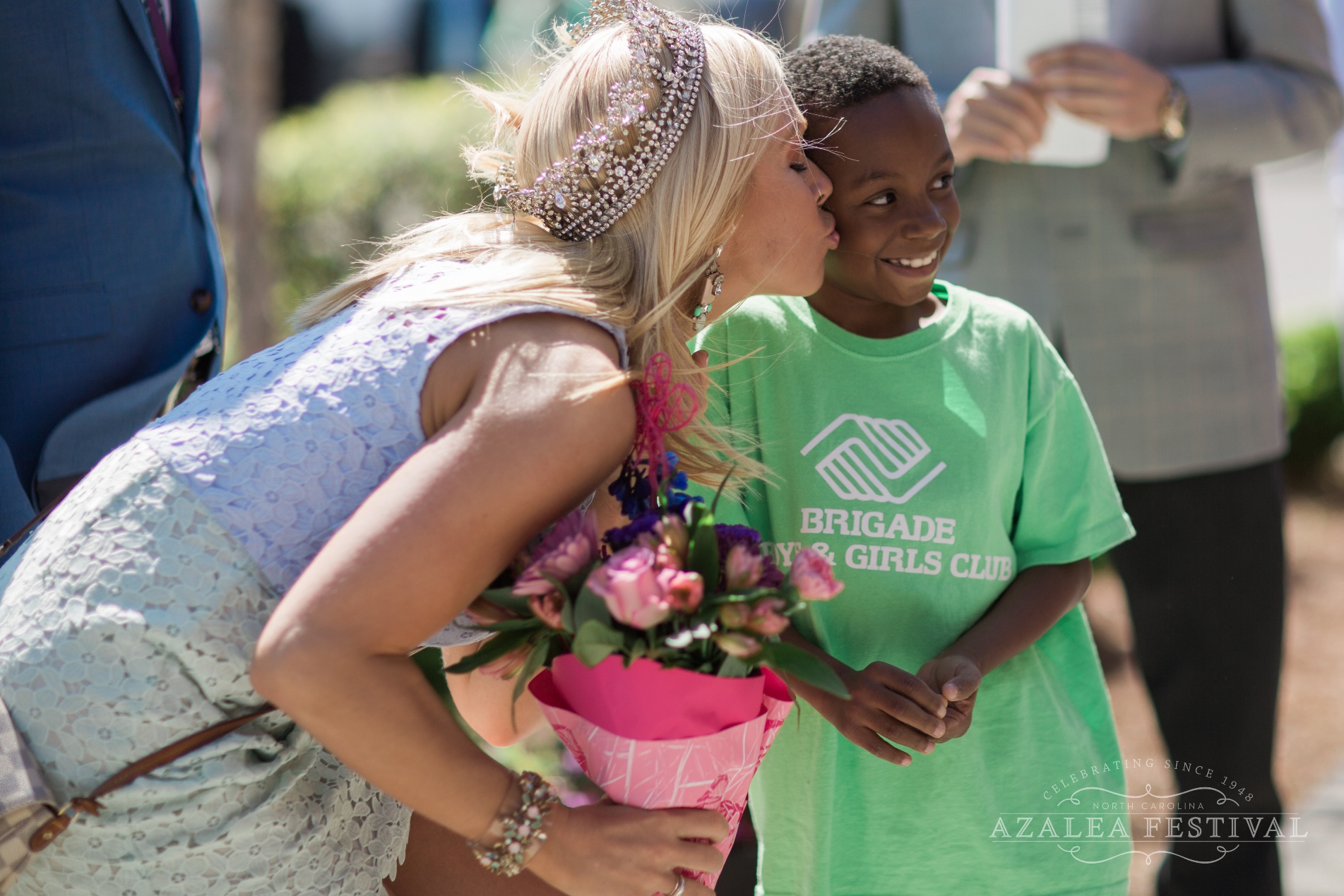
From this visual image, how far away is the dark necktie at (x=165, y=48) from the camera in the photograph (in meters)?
2.53

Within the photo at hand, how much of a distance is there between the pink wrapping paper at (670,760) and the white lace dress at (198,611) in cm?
41

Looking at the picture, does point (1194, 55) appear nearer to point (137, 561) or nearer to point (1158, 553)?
point (1158, 553)

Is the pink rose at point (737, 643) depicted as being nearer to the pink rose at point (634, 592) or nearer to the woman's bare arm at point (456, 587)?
the pink rose at point (634, 592)

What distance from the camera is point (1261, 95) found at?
2.71 metres

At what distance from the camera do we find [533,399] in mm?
1537

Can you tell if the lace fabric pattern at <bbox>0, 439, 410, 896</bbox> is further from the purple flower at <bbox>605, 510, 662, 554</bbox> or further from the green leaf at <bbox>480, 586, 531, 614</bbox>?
the purple flower at <bbox>605, 510, 662, 554</bbox>

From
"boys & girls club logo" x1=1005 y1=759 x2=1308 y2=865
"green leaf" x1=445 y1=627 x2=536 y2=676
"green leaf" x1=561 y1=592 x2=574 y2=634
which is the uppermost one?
"green leaf" x1=561 y1=592 x2=574 y2=634

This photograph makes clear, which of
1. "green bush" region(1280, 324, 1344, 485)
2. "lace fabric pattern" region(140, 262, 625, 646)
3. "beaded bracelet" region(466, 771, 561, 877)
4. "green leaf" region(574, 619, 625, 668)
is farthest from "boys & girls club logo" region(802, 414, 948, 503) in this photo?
"green bush" region(1280, 324, 1344, 485)

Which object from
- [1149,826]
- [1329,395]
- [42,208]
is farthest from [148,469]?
[1329,395]

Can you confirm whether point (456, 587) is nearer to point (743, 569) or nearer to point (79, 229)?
point (743, 569)

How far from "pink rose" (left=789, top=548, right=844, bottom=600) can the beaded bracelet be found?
1.41ft

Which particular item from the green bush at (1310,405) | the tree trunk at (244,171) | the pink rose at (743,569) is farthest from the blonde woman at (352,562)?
the green bush at (1310,405)

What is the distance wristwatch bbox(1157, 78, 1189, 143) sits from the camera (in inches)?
104

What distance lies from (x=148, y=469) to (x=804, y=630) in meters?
1.07
